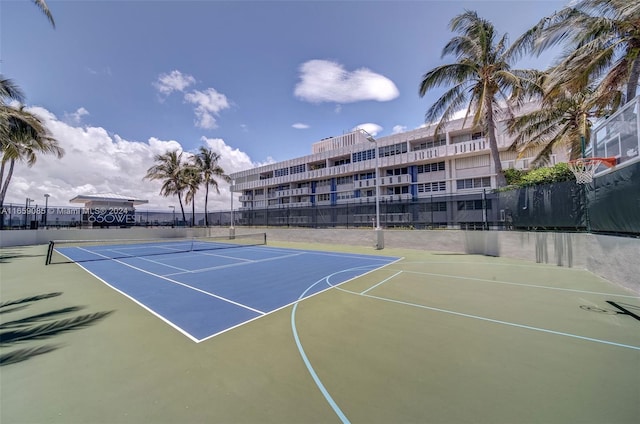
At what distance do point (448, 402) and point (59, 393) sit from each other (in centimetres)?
503

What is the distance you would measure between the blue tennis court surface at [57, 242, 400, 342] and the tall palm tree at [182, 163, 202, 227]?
93.1ft

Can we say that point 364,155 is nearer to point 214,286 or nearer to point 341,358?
point 214,286

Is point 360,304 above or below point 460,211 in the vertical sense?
below

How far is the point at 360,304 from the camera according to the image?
709cm

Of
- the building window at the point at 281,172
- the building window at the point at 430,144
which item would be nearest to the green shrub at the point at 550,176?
the building window at the point at 430,144

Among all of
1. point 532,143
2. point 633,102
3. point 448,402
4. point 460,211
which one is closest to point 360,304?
point 448,402

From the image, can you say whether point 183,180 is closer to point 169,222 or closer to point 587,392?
point 169,222

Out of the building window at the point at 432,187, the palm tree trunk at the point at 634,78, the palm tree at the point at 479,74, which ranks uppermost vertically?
the palm tree at the point at 479,74

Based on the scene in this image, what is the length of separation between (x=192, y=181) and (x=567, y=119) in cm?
4359

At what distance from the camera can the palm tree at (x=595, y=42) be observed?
10656 mm

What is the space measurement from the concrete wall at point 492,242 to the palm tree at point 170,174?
330 inches

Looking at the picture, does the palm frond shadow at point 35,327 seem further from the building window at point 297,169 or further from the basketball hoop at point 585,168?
the building window at point 297,169

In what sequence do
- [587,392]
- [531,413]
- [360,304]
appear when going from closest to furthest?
[531,413]
[587,392]
[360,304]

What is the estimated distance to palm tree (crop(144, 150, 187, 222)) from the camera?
1582 inches
